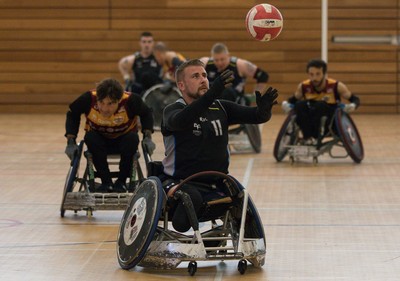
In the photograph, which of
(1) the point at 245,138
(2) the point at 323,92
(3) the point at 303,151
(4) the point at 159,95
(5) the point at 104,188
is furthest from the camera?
(4) the point at 159,95

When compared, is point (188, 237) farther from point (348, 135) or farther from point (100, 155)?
point (348, 135)

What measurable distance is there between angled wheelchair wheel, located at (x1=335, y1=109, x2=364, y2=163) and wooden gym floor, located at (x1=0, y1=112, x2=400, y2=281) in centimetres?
14

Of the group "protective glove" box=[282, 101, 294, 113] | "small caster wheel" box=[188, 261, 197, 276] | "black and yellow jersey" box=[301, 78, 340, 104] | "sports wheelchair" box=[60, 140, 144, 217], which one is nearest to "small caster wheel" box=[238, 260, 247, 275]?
"small caster wheel" box=[188, 261, 197, 276]

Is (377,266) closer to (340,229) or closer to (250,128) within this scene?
(340,229)

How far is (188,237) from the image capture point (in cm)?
652

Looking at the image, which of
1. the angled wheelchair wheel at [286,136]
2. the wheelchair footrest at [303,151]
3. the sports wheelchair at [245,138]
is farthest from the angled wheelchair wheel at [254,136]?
the wheelchair footrest at [303,151]

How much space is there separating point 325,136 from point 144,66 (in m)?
5.31

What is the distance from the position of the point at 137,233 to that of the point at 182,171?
0.53m

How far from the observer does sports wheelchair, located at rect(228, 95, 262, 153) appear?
13.5 meters

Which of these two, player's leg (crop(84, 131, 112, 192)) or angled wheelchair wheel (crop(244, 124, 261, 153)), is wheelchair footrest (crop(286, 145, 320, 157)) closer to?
angled wheelchair wheel (crop(244, 124, 261, 153))

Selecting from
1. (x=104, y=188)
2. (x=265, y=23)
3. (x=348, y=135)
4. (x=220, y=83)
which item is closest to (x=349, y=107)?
(x=348, y=135)

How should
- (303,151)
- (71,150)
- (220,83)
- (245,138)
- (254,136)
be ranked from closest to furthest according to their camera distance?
1. (220,83)
2. (71,150)
3. (303,151)
4. (254,136)
5. (245,138)

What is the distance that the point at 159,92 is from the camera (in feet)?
52.9

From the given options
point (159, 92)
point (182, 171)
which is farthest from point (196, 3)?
point (182, 171)
